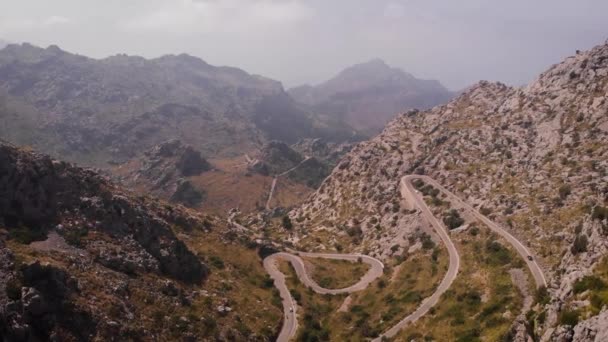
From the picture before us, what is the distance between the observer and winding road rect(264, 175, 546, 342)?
83312mm

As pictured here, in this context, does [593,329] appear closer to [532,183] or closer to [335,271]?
[532,183]

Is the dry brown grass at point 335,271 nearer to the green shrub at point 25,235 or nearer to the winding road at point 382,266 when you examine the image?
the winding road at point 382,266

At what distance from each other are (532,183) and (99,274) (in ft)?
347

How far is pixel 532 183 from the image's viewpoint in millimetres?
118938

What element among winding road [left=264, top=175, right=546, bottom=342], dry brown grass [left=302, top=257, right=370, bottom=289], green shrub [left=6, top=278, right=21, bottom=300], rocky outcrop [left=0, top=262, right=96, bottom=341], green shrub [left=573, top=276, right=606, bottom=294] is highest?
green shrub [left=573, top=276, right=606, bottom=294]

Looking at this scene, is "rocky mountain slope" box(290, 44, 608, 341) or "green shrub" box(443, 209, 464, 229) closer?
"rocky mountain slope" box(290, 44, 608, 341)

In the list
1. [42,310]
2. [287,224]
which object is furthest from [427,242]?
[42,310]

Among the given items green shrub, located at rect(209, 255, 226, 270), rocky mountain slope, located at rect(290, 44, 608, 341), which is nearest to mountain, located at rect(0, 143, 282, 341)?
green shrub, located at rect(209, 255, 226, 270)

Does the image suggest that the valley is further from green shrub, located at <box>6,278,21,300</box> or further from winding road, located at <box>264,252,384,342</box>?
winding road, located at <box>264,252,384,342</box>

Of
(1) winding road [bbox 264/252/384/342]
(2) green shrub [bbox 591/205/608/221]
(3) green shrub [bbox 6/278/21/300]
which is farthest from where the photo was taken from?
(1) winding road [bbox 264/252/384/342]

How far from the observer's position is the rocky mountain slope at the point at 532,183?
50.2m

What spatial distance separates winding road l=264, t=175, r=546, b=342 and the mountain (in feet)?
13.2

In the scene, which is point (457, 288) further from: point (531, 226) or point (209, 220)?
point (209, 220)

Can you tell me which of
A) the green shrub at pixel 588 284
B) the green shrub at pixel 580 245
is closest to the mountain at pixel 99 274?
the green shrub at pixel 580 245
